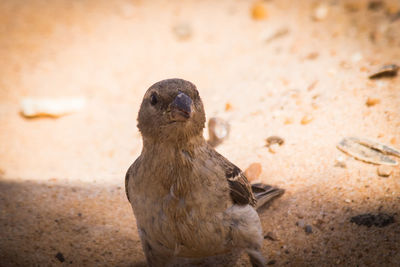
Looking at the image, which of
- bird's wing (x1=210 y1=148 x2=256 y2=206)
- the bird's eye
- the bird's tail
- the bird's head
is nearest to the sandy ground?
the bird's tail

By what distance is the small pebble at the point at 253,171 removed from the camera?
4.01 meters

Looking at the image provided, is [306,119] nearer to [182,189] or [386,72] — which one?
[386,72]

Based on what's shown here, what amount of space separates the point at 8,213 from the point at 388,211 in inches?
146

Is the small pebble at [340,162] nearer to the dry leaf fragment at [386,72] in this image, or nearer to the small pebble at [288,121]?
the small pebble at [288,121]

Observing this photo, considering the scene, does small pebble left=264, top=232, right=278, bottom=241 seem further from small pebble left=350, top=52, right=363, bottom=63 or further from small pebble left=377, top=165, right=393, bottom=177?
small pebble left=350, top=52, right=363, bottom=63

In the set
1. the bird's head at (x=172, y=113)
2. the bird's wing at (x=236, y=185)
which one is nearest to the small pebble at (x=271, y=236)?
the bird's wing at (x=236, y=185)

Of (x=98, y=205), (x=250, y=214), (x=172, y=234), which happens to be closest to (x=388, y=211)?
(x=250, y=214)

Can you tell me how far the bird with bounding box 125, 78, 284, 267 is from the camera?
8.96 feet

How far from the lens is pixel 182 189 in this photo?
276 cm

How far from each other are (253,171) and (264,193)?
20.0 inches

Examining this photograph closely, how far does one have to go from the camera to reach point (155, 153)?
2.81m

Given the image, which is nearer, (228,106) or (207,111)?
(228,106)

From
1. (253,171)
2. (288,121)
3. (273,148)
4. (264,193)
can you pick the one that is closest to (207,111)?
(288,121)

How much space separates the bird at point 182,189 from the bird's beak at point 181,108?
0.7 inches
